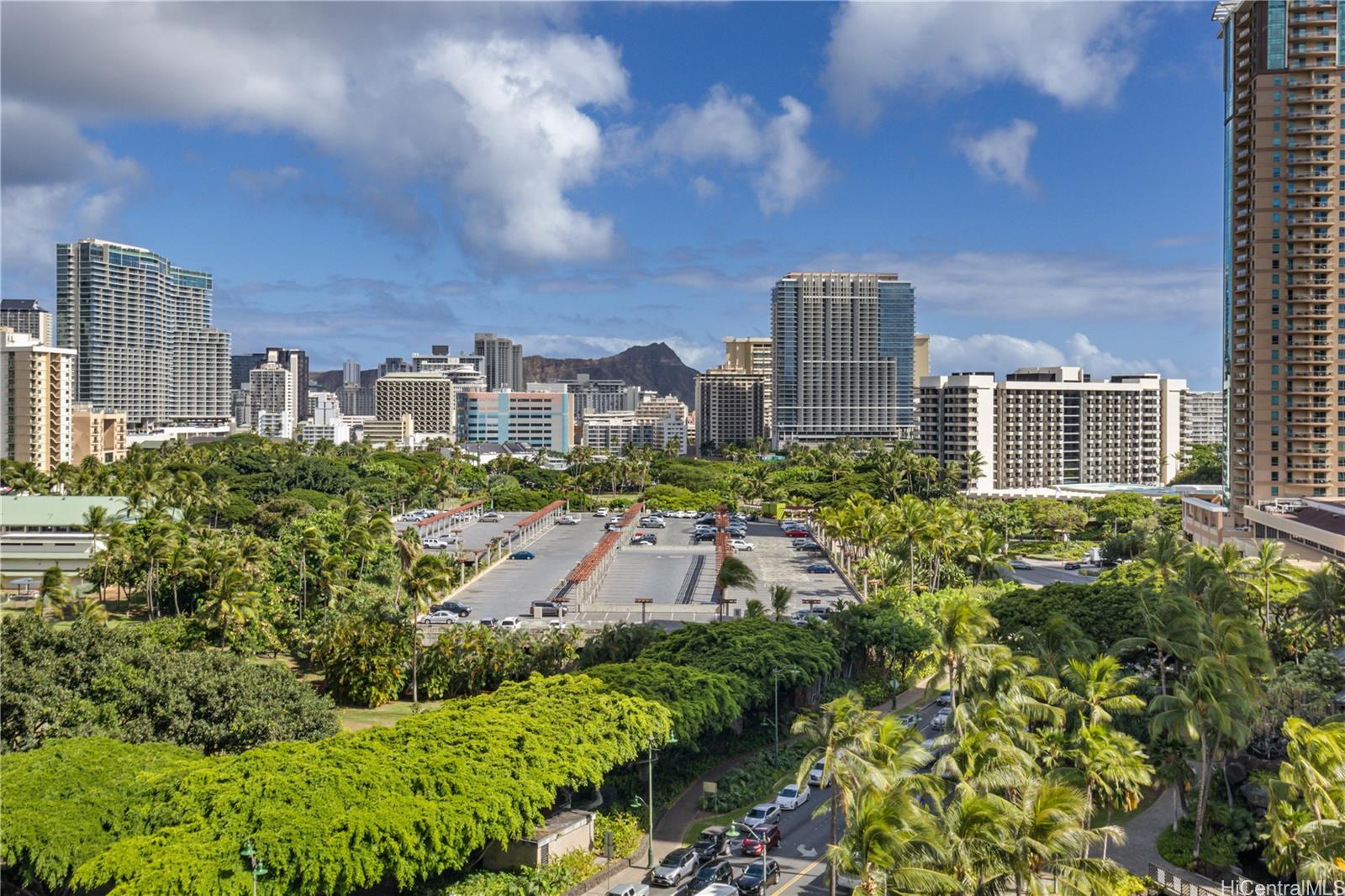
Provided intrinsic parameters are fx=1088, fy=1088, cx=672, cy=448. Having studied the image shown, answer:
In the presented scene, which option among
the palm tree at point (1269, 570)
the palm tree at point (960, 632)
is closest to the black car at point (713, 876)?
the palm tree at point (960, 632)

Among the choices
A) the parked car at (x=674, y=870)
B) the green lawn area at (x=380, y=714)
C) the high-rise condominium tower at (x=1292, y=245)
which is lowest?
the parked car at (x=674, y=870)

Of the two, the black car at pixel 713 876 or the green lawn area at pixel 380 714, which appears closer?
the black car at pixel 713 876

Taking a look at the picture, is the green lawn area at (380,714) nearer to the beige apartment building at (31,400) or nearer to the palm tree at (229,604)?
the palm tree at (229,604)

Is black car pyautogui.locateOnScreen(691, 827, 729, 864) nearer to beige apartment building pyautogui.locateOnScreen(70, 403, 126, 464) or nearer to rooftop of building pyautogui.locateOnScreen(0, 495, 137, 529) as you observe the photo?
rooftop of building pyautogui.locateOnScreen(0, 495, 137, 529)

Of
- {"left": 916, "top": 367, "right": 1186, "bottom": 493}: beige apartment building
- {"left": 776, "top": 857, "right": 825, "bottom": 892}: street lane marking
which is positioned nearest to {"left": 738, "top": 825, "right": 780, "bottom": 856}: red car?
{"left": 776, "top": 857, "right": 825, "bottom": 892}: street lane marking

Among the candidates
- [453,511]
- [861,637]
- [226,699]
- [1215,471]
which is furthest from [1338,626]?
[1215,471]

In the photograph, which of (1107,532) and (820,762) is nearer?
(820,762)

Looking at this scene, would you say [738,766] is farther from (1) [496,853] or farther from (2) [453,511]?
(2) [453,511]
